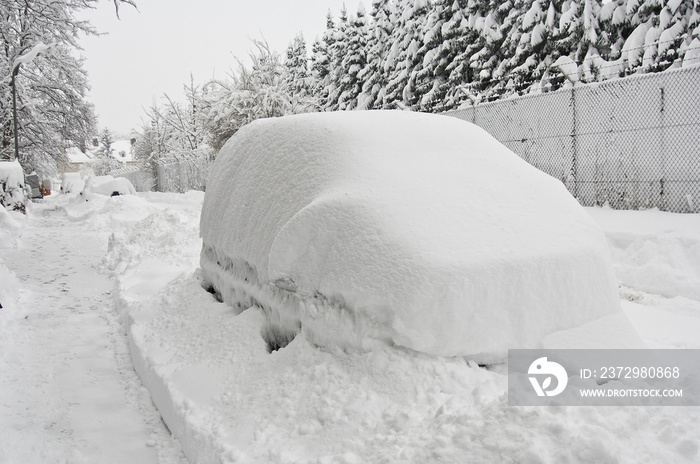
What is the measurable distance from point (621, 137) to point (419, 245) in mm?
8030

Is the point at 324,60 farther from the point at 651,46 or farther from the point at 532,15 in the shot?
the point at 651,46

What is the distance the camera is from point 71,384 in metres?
4.32

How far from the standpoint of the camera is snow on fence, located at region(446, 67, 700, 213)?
328 inches

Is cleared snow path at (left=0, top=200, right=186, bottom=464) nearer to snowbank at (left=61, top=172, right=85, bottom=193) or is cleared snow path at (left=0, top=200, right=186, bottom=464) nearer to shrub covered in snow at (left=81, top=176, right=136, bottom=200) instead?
shrub covered in snow at (left=81, top=176, right=136, bottom=200)

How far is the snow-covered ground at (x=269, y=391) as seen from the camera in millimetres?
2080

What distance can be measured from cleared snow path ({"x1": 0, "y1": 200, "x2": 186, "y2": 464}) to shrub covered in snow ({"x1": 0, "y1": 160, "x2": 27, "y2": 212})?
35.0 ft

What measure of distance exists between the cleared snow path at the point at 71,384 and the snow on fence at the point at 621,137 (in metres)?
8.21

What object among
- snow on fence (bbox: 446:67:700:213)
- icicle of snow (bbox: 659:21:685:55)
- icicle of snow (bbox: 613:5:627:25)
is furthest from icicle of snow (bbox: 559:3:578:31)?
snow on fence (bbox: 446:67:700:213)

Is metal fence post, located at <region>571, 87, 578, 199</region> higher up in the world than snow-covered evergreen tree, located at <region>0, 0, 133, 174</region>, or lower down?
lower down

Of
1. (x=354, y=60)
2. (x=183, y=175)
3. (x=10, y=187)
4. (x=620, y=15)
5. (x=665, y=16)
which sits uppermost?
(x=354, y=60)

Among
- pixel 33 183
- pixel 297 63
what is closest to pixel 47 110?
pixel 33 183

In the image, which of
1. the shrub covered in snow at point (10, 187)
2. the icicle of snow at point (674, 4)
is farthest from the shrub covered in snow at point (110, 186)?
the icicle of snow at point (674, 4)

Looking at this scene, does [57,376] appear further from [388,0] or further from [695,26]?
[388,0]

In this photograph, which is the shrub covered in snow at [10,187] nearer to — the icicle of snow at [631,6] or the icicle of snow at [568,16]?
the icicle of snow at [568,16]
